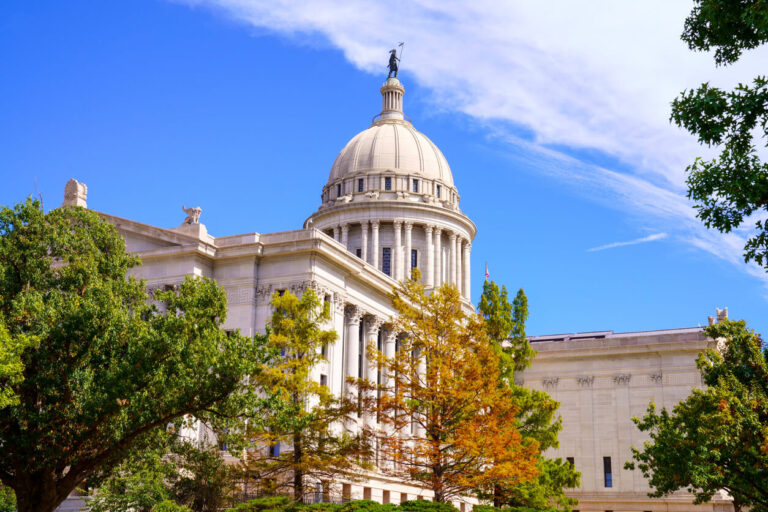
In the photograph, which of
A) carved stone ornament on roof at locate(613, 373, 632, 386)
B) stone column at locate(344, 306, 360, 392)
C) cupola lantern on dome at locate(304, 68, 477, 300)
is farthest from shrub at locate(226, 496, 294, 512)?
carved stone ornament on roof at locate(613, 373, 632, 386)

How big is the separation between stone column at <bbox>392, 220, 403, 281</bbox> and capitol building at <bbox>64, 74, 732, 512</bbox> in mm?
121

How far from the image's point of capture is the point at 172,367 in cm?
2975

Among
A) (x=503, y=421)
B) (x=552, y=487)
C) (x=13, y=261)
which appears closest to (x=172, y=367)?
(x=13, y=261)

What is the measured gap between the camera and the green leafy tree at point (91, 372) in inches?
1164

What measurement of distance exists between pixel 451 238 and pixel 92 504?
60547 mm

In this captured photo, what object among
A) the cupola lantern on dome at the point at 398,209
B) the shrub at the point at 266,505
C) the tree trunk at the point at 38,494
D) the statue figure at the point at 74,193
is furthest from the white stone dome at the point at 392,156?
the tree trunk at the point at 38,494

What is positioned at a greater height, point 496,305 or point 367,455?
point 496,305

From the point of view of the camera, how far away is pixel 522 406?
160 ft

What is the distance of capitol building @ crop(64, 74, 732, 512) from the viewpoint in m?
58.0

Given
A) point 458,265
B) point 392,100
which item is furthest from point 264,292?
point 392,100

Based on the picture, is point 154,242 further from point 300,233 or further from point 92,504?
point 92,504

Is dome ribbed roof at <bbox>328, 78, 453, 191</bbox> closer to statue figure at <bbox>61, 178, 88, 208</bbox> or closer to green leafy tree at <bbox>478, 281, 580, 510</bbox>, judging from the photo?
statue figure at <bbox>61, 178, 88, 208</bbox>

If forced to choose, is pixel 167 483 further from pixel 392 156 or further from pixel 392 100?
pixel 392 100

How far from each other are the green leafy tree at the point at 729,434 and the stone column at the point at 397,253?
43612mm
